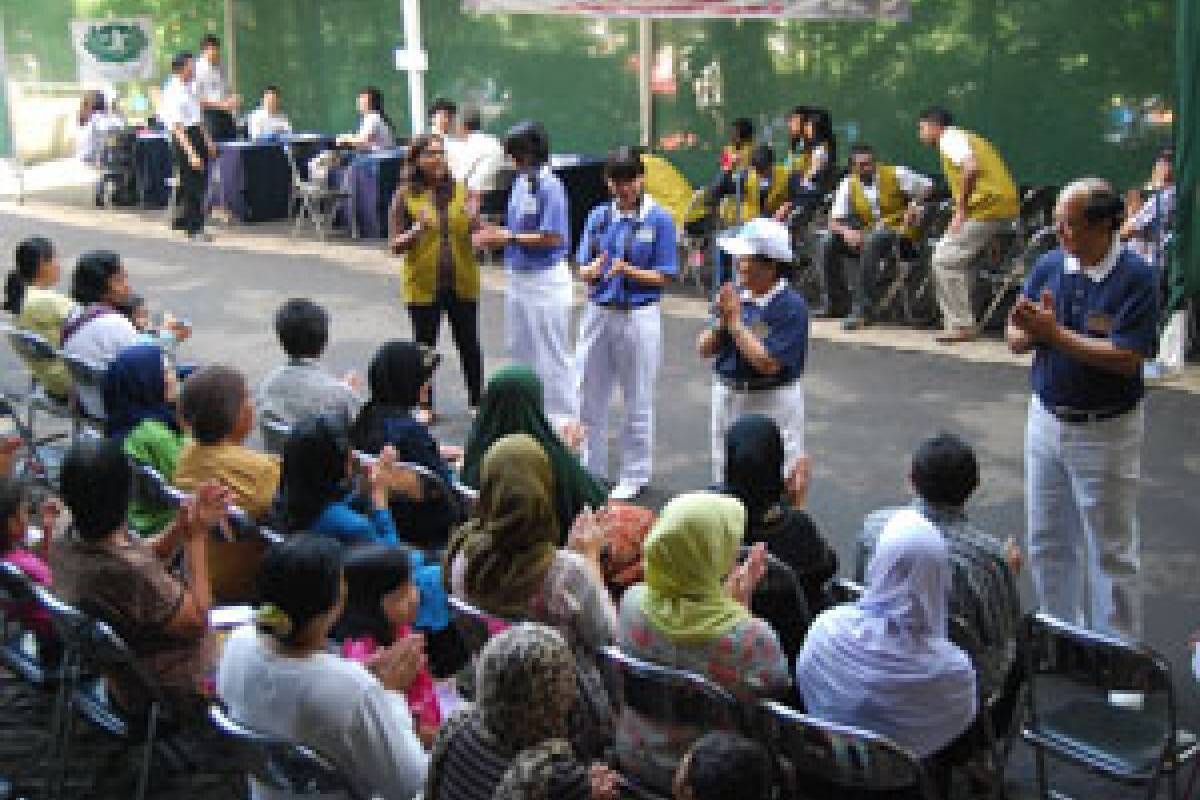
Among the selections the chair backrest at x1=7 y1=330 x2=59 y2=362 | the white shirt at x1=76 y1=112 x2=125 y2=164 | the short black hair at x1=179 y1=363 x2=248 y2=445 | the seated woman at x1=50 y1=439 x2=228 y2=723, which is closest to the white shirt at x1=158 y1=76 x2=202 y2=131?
the white shirt at x1=76 y1=112 x2=125 y2=164

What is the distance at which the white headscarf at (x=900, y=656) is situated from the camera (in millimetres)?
4023

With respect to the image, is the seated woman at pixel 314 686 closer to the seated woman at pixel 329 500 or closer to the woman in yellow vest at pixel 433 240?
the seated woman at pixel 329 500

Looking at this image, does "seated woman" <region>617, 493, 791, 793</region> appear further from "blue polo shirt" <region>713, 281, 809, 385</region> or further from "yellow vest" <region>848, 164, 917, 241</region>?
"yellow vest" <region>848, 164, 917, 241</region>

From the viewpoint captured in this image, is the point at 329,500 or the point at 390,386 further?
the point at 390,386

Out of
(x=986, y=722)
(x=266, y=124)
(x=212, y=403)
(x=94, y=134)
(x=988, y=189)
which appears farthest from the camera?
(x=94, y=134)

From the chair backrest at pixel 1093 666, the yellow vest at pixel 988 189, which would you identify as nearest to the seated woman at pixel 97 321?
the chair backrest at pixel 1093 666

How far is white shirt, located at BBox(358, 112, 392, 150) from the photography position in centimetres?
1586

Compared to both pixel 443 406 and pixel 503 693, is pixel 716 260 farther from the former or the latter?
pixel 503 693

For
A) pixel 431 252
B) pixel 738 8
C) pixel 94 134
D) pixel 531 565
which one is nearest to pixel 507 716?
pixel 531 565

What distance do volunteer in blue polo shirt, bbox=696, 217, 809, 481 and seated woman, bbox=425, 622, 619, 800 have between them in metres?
2.87

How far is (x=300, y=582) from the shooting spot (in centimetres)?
391

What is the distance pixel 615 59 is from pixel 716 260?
3.82 m

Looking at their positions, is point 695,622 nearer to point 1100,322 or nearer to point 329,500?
point 329,500

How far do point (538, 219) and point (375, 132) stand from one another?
26.1ft
